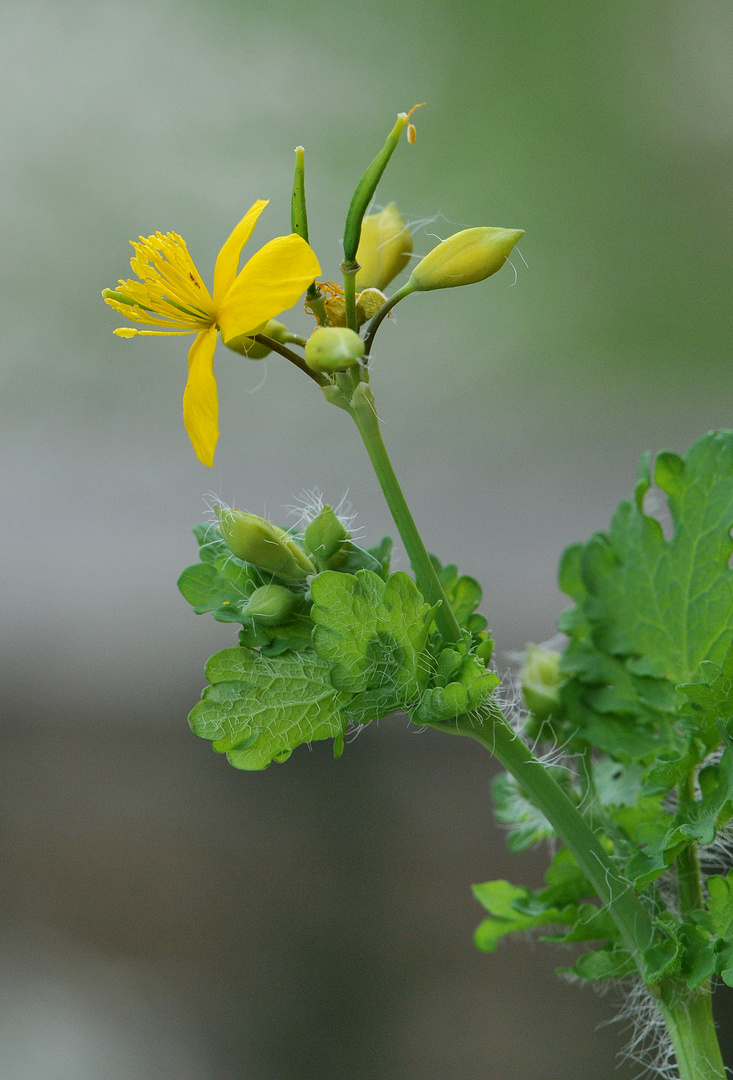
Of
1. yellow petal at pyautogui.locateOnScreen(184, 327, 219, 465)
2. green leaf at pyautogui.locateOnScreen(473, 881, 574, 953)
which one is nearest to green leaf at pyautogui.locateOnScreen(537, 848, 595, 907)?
green leaf at pyautogui.locateOnScreen(473, 881, 574, 953)

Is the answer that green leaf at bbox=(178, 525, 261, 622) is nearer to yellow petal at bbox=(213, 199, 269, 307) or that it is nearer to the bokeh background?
yellow petal at bbox=(213, 199, 269, 307)

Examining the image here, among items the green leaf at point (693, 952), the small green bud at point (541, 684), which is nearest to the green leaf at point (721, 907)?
the green leaf at point (693, 952)

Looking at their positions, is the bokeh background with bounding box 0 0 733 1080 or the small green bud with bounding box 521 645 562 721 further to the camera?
the bokeh background with bounding box 0 0 733 1080

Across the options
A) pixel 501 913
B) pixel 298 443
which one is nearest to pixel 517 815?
pixel 501 913

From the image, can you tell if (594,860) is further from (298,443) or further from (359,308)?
(298,443)

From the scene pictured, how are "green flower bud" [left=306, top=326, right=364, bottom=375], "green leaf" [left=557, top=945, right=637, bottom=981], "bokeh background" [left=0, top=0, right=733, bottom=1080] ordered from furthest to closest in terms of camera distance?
"bokeh background" [left=0, top=0, right=733, bottom=1080] < "green leaf" [left=557, top=945, right=637, bottom=981] < "green flower bud" [left=306, top=326, right=364, bottom=375]

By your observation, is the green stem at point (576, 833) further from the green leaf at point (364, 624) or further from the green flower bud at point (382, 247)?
the green flower bud at point (382, 247)

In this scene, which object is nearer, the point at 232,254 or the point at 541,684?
the point at 232,254
